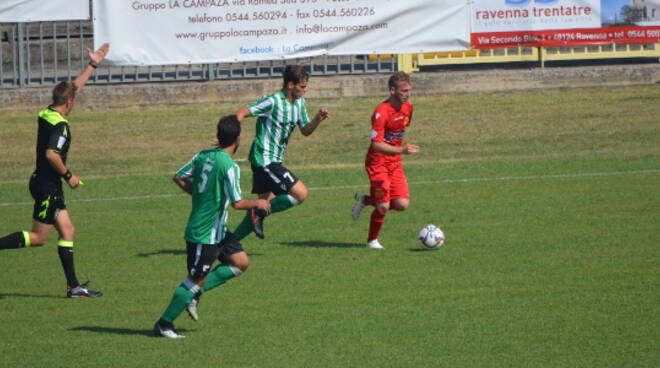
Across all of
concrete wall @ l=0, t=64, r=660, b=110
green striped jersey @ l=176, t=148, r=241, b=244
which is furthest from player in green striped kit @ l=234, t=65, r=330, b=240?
concrete wall @ l=0, t=64, r=660, b=110

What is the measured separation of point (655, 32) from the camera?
23797 millimetres

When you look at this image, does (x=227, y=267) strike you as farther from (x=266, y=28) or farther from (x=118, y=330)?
(x=266, y=28)

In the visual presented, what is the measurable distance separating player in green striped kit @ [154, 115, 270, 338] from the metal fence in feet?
51.1

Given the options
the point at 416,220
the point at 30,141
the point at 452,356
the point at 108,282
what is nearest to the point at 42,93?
the point at 30,141

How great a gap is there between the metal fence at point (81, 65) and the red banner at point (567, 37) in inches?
89.1

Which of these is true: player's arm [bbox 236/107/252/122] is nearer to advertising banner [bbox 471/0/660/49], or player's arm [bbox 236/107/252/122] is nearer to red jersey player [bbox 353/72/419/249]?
red jersey player [bbox 353/72/419/249]

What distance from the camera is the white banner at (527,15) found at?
915 inches

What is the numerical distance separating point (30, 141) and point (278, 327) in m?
14.2

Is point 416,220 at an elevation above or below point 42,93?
below

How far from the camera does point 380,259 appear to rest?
1147 cm

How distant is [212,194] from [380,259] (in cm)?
357

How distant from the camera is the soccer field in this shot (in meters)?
8.03

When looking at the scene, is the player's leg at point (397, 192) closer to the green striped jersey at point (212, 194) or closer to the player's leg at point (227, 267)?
the player's leg at point (227, 267)

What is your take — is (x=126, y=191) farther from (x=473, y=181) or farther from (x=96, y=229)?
(x=473, y=181)
